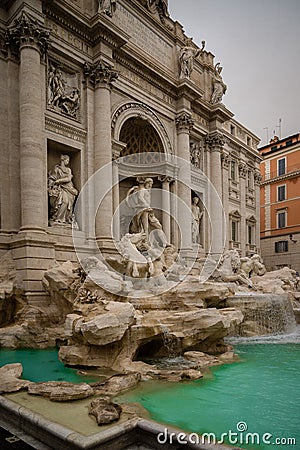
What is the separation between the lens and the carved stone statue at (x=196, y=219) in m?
18.2

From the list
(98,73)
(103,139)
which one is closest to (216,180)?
(103,139)

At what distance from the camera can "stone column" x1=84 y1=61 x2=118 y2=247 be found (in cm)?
1267

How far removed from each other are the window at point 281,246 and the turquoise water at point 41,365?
2396 cm

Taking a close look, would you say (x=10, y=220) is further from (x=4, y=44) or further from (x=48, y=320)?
(x=4, y=44)

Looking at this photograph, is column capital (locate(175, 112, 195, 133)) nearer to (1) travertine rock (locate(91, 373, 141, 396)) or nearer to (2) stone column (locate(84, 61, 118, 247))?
(2) stone column (locate(84, 61, 118, 247))

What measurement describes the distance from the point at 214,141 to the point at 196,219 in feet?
14.6

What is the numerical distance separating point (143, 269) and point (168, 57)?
11.6 meters

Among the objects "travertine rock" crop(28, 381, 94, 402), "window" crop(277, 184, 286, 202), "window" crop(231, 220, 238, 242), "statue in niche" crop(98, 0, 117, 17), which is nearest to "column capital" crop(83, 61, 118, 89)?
"statue in niche" crop(98, 0, 117, 17)

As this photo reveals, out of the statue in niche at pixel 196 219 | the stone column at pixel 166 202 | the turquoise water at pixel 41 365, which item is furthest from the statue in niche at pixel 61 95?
the statue in niche at pixel 196 219

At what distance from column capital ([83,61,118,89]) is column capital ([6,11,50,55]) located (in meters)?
2.03

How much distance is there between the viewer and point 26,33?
10625mm

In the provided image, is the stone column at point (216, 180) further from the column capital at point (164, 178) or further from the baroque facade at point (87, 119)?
the column capital at point (164, 178)

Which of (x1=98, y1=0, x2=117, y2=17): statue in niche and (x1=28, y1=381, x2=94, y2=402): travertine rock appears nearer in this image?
(x1=28, y1=381, x2=94, y2=402): travertine rock

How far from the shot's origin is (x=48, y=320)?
377 inches
